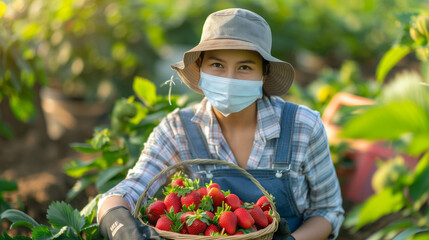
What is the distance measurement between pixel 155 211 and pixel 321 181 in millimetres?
817

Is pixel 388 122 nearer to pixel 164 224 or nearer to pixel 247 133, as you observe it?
pixel 164 224

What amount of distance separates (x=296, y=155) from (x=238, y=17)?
2.07ft

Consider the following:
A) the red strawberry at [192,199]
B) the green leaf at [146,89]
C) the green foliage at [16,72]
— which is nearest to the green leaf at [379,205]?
the red strawberry at [192,199]

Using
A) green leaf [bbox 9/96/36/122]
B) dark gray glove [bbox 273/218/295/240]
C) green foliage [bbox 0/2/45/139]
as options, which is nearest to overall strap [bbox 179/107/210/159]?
dark gray glove [bbox 273/218/295/240]

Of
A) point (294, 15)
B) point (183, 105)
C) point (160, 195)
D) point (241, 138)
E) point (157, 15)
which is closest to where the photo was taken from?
point (241, 138)

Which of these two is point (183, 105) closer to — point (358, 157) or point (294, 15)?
point (358, 157)

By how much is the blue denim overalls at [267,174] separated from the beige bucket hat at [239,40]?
0.54ft

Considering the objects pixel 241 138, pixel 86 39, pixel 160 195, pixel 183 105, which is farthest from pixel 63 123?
pixel 241 138

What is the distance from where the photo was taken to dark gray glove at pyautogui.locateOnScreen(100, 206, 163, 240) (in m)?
1.57

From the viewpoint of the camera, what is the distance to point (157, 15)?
6734mm

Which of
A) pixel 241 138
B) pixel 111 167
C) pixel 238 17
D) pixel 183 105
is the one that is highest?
pixel 238 17

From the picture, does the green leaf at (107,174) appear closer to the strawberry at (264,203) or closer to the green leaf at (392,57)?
the strawberry at (264,203)

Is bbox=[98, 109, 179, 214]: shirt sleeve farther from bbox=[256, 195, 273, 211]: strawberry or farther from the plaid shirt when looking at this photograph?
bbox=[256, 195, 273, 211]: strawberry

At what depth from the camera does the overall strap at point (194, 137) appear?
2.14m
